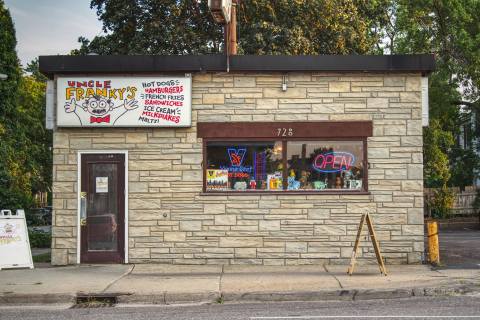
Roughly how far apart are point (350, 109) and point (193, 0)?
14392 mm

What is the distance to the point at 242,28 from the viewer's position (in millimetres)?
26156

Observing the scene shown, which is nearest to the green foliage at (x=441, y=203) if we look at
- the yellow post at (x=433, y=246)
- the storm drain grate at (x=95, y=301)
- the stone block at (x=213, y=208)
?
the yellow post at (x=433, y=246)

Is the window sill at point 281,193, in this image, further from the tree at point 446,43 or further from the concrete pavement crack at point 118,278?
the tree at point 446,43

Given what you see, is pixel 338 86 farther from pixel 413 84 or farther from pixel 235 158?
pixel 235 158

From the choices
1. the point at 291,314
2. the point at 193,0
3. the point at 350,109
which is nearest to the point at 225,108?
the point at 350,109

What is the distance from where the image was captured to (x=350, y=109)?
1285 centimetres

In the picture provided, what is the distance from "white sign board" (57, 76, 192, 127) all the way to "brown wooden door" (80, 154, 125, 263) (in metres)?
0.78

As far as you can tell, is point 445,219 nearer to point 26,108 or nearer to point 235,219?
point 235,219

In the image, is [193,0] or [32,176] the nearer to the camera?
[193,0]

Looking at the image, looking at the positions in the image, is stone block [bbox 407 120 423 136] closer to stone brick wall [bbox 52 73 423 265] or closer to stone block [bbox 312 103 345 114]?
stone brick wall [bbox 52 73 423 265]

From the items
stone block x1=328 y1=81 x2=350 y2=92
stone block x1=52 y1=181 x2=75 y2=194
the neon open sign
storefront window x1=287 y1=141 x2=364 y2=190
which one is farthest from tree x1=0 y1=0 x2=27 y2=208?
stone block x1=328 y1=81 x2=350 y2=92

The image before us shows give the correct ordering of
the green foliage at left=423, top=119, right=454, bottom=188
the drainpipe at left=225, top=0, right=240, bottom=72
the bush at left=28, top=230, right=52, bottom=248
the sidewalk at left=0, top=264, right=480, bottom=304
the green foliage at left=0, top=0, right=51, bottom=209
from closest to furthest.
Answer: the sidewalk at left=0, top=264, right=480, bottom=304
the drainpipe at left=225, top=0, right=240, bottom=72
the bush at left=28, top=230, right=52, bottom=248
the green foliage at left=0, top=0, right=51, bottom=209
the green foliage at left=423, top=119, right=454, bottom=188

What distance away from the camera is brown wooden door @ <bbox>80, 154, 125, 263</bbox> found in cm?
1284

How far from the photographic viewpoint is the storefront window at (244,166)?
12.9 metres
